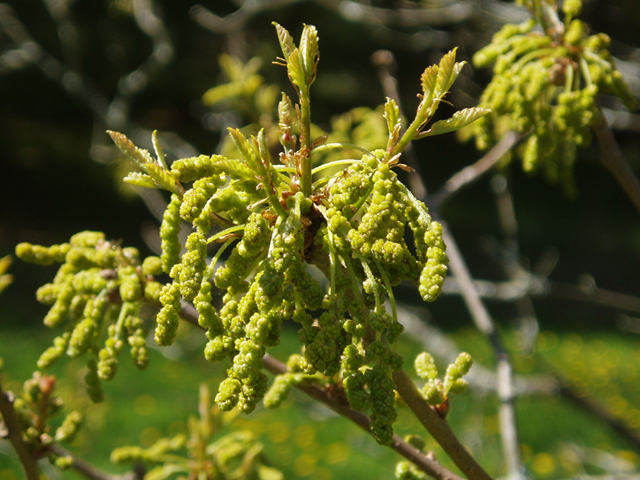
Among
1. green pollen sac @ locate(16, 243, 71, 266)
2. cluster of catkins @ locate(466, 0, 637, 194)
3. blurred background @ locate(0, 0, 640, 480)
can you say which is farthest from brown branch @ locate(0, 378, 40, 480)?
blurred background @ locate(0, 0, 640, 480)

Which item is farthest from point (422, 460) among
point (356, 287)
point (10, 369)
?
point (10, 369)

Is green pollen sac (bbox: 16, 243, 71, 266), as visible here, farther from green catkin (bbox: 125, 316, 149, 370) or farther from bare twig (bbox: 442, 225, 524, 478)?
bare twig (bbox: 442, 225, 524, 478)

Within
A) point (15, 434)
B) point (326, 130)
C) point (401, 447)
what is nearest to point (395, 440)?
point (401, 447)

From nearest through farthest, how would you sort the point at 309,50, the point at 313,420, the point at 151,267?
1. the point at 309,50
2. the point at 151,267
3. the point at 313,420

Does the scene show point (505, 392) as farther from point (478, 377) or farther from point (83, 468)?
point (83, 468)

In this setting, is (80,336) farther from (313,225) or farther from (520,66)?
(520,66)

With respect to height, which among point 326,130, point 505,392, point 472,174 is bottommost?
point 326,130
